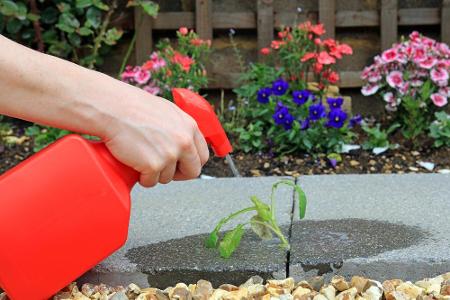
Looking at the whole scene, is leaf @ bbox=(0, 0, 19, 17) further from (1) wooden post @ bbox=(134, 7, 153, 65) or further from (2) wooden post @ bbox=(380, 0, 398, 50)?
(2) wooden post @ bbox=(380, 0, 398, 50)

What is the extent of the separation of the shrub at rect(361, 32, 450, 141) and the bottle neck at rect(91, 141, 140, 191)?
Result: 76.1 inches

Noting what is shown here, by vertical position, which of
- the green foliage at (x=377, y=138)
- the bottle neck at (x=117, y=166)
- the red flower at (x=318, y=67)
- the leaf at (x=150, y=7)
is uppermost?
the leaf at (x=150, y=7)

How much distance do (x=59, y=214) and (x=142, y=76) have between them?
196 cm

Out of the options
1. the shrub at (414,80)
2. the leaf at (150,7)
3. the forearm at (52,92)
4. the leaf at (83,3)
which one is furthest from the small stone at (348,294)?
the leaf at (83,3)

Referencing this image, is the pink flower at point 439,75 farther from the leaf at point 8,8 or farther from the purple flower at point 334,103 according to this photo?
the leaf at point 8,8

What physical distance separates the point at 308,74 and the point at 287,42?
0.28 meters

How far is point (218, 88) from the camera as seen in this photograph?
3602mm

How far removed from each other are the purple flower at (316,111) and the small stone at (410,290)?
5.17 ft

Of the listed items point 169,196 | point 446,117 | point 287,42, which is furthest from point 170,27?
point 169,196

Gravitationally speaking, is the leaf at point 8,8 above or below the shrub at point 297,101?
above

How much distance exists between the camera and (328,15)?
3.51 meters

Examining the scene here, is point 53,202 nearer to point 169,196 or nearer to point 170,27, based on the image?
point 169,196

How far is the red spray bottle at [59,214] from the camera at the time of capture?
4.33ft

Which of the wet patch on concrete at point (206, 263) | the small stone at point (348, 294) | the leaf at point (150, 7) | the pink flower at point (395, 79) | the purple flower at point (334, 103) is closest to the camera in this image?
the small stone at point (348, 294)
